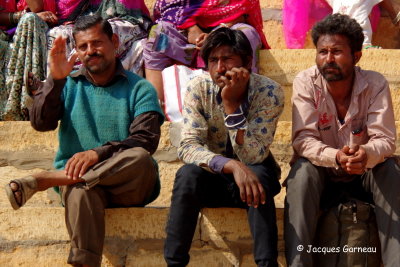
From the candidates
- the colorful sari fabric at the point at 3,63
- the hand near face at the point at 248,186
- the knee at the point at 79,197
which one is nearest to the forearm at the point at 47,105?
the knee at the point at 79,197

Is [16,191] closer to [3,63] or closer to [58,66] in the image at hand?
[58,66]

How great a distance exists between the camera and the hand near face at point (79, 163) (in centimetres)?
420

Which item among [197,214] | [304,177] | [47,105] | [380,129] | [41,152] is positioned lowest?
[41,152]

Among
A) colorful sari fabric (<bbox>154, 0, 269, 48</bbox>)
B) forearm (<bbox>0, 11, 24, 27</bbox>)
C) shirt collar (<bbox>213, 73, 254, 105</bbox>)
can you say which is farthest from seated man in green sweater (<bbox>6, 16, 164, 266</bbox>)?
forearm (<bbox>0, 11, 24, 27</bbox>)

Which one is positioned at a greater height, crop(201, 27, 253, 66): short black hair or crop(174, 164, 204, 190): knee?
crop(201, 27, 253, 66): short black hair

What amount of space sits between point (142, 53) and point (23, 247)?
2147 millimetres

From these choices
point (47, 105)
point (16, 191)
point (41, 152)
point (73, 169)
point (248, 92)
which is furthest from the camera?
point (41, 152)

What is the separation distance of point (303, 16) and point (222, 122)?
2.57 metres

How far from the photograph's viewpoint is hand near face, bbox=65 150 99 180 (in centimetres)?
420

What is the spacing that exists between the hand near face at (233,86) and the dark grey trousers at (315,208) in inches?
18.8

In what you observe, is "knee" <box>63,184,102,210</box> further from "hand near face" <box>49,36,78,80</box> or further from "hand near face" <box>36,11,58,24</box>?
"hand near face" <box>36,11,58,24</box>

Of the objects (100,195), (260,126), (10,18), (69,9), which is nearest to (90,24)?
(100,195)

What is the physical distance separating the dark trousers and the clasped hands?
0.36 m

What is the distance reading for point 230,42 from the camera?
175 inches
